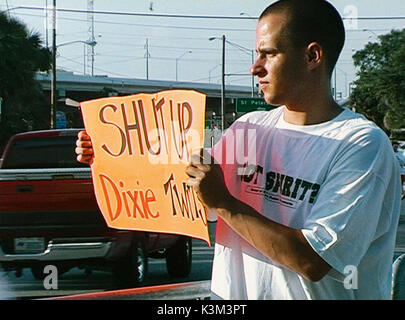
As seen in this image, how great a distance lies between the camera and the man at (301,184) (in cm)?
118

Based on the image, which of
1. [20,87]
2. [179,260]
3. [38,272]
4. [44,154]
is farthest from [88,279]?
[20,87]

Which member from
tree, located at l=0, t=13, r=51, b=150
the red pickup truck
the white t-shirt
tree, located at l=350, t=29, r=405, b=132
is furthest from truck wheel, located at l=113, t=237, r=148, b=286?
the white t-shirt

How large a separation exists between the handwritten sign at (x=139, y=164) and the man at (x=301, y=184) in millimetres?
193

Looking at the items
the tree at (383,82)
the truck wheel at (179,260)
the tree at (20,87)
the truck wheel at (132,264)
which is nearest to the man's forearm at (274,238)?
the tree at (383,82)

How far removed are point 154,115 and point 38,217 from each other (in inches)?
121

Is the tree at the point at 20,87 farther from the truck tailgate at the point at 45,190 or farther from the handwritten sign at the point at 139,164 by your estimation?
the handwritten sign at the point at 139,164

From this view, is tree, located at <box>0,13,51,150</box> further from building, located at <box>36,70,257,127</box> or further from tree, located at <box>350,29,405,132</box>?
tree, located at <box>350,29,405,132</box>

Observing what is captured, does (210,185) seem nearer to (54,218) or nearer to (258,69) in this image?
(258,69)

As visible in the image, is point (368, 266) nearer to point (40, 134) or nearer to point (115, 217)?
point (115, 217)

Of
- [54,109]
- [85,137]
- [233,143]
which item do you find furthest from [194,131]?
[54,109]

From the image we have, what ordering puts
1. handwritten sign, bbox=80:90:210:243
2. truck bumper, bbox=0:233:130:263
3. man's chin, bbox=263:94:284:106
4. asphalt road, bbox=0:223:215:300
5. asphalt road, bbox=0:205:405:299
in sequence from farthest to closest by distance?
1. truck bumper, bbox=0:233:130:263
2. asphalt road, bbox=0:205:405:299
3. asphalt road, bbox=0:223:215:300
4. handwritten sign, bbox=80:90:210:243
5. man's chin, bbox=263:94:284:106

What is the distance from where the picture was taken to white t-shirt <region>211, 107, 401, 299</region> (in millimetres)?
1184

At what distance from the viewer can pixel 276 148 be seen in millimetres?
1294

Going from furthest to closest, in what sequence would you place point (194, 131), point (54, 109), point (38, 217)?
point (38, 217)
point (54, 109)
point (194, 131)
